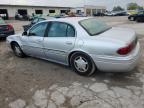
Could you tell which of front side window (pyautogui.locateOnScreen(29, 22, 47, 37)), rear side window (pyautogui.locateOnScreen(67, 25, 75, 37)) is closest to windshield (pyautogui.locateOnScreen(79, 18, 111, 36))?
rear side window (pyautogui.locateOnScreen(67, 25, 75, 37))

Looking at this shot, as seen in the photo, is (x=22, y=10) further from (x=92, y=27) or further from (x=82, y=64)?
(x=82, y=64)

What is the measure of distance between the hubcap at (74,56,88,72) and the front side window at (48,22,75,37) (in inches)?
25.2

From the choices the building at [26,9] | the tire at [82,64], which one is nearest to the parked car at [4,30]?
the tire at [82,64]

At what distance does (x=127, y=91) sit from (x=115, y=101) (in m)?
0.48

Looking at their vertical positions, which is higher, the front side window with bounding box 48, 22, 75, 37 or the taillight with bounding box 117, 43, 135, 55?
the front side window with bounding box 48, 22, 75, 37

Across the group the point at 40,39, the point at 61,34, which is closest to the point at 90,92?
the point at 61,34

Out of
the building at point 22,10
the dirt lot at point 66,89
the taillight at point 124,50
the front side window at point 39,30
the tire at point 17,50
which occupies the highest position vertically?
the building at point 22,10

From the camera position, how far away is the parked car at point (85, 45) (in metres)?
3.65

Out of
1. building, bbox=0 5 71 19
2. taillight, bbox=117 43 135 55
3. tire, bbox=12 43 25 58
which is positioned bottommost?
tire, bbox=12 43 25 58

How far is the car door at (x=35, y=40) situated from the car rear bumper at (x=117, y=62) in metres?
1.92

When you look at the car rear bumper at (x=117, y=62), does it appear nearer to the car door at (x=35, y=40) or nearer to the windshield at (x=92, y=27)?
the windshield at (x=92, y=27)

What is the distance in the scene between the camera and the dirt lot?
332 cm

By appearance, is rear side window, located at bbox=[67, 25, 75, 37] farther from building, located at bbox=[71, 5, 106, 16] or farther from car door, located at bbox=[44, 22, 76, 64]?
building, located at bbox=[71, 5, 106, 16]

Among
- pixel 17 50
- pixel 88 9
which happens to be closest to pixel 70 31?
pixel 17 50
